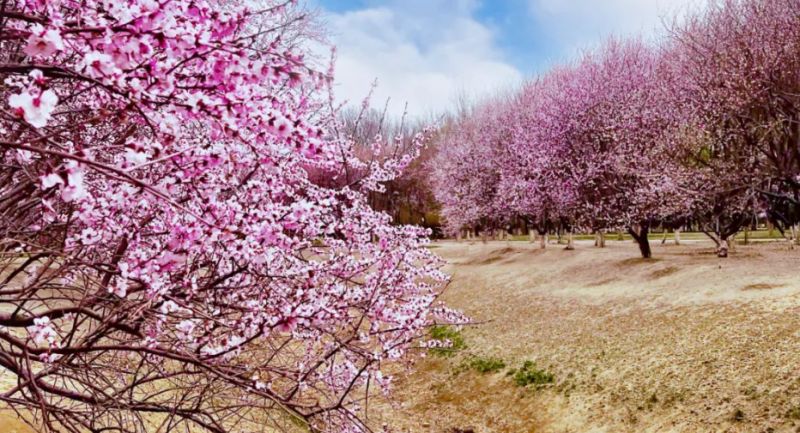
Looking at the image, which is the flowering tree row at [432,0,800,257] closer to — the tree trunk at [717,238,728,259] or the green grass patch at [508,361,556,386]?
the tree trunk at [717,238,728,259]

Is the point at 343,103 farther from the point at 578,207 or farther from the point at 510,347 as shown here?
the point at 578,207

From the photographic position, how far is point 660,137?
19.0m

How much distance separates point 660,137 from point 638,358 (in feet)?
34.9

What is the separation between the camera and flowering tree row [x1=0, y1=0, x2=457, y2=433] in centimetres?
252

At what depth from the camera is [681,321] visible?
11570 millimetres

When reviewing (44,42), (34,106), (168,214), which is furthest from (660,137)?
(34,106)

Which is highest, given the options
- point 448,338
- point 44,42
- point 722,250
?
point 44,42

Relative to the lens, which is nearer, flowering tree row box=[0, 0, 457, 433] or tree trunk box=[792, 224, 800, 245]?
flowering tree row box=[0, 0, 457, 433]

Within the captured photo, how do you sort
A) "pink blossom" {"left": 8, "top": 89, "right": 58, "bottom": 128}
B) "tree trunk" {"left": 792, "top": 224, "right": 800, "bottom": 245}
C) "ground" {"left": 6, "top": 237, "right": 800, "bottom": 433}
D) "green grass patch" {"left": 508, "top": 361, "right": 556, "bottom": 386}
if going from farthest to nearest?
1. "tree trunk" {"left": 792, "top": 224, "right": 800, "bottom": 245}
2. "green grass patch" {"left": 508, "top": 361, "right": 556, "bottom": 386}
3. "ground" {"left": 6, "top": 237, "right": 800, "bottom": 433}
4. "pink blossom" {"left": 8, "top": 89, "right": 58, "bottom": 128}

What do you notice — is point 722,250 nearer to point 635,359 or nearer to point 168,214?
point 635,359

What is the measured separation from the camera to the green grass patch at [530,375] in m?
11.1

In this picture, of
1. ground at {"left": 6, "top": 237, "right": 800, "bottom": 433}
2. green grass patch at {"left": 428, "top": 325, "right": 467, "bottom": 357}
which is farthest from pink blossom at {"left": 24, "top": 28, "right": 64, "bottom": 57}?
green grass patch at {"left": 428, "top": 325, "right": 467, "bottom": 357}

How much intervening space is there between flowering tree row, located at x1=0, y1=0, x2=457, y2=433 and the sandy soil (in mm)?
4541

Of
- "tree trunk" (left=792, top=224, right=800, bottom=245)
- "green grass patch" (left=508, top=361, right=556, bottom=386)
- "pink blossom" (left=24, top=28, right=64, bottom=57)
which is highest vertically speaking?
"pink blossom" (left=24, top=28, right=64, bottom=57)
